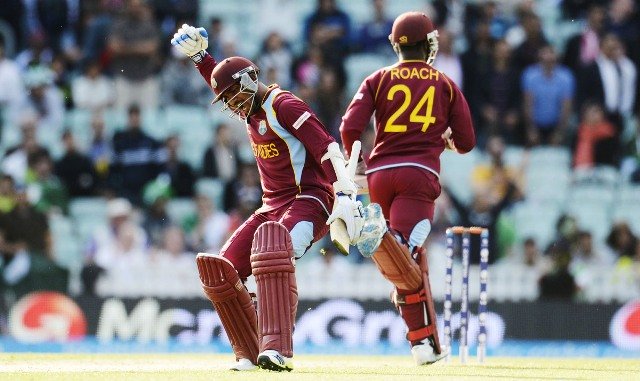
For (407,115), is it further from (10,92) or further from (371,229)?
(10,92)

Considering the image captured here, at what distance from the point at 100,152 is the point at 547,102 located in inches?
192

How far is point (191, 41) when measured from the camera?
7574 mm

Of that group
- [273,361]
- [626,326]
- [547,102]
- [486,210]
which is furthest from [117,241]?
[273,361]

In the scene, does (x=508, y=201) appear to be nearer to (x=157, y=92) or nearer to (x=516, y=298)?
(x=516, y=298)

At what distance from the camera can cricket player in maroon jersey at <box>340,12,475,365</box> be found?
7621mm

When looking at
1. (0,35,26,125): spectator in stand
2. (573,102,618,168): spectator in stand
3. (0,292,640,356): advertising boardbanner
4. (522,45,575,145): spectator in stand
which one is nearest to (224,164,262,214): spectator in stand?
(0,292,640,356): advertising boardbanner

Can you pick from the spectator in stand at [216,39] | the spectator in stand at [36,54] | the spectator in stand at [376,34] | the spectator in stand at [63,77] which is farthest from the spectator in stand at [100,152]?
the spectator in stand at [376,34]

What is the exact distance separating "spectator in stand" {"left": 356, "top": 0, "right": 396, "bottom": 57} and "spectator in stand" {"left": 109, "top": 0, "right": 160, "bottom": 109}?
7.57 feet

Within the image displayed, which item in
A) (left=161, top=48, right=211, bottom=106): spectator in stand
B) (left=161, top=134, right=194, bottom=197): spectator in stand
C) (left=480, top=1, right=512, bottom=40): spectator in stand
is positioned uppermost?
(left=480, top=1, right=512, bottom=40): spectator in stand

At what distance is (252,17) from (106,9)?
5.56ft

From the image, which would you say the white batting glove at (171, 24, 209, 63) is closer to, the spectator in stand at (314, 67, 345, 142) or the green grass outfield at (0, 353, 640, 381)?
the green grass outfield at (0, 353, 640, 381)

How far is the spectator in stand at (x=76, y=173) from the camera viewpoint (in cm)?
1378

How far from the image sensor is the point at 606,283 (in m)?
12.4

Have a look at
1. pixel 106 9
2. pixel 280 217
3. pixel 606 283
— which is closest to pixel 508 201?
pixel 606 283
